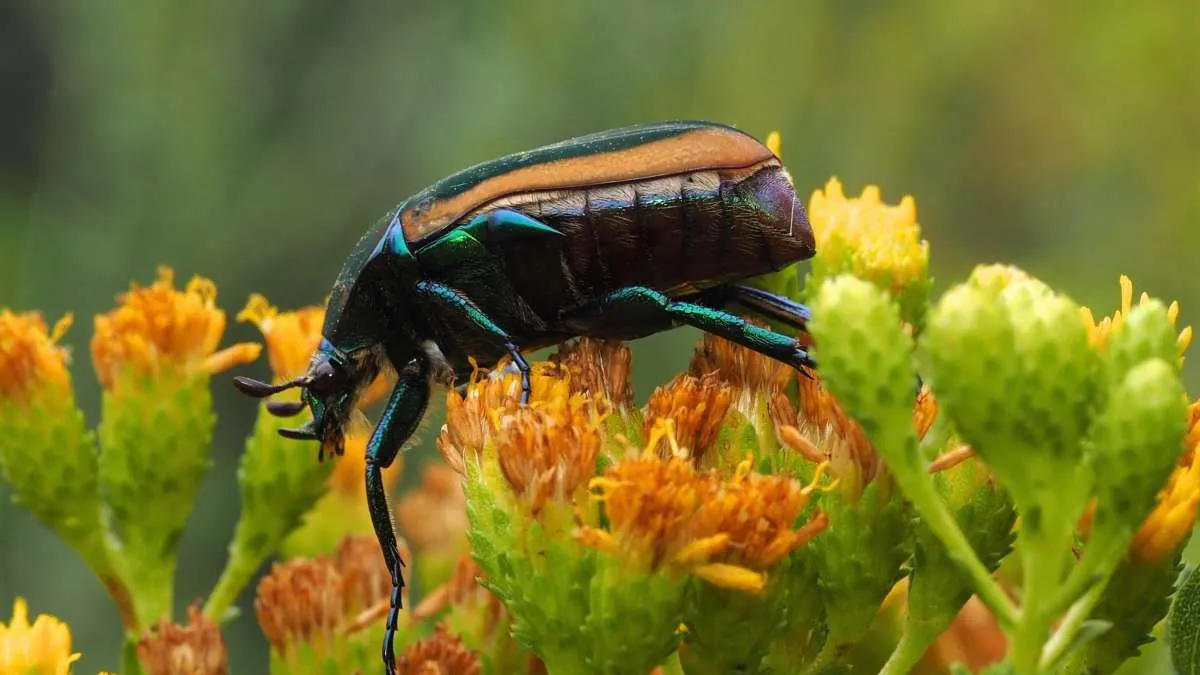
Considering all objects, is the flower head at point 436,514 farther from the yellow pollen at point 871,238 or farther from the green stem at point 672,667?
the green stem at point 672,667

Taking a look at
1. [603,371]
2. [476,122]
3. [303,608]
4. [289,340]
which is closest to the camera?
[603,371]

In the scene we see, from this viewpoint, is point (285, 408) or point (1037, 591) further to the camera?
point (285, 408)

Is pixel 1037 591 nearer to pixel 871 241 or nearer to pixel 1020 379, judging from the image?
pixel 1020 379

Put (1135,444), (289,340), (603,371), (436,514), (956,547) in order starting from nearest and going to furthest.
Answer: (1135,444)
(956,547)
(603,371)
(289,340)
(436,514)

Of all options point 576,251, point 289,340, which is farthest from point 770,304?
point 289,340

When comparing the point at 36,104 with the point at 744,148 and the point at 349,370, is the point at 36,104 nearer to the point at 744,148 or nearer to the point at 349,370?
the point at 349,370

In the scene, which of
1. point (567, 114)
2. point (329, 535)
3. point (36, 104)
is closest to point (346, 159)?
point (567, 114)

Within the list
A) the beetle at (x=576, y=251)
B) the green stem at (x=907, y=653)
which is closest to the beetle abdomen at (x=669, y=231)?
the beetle at (x=576, y=251)
